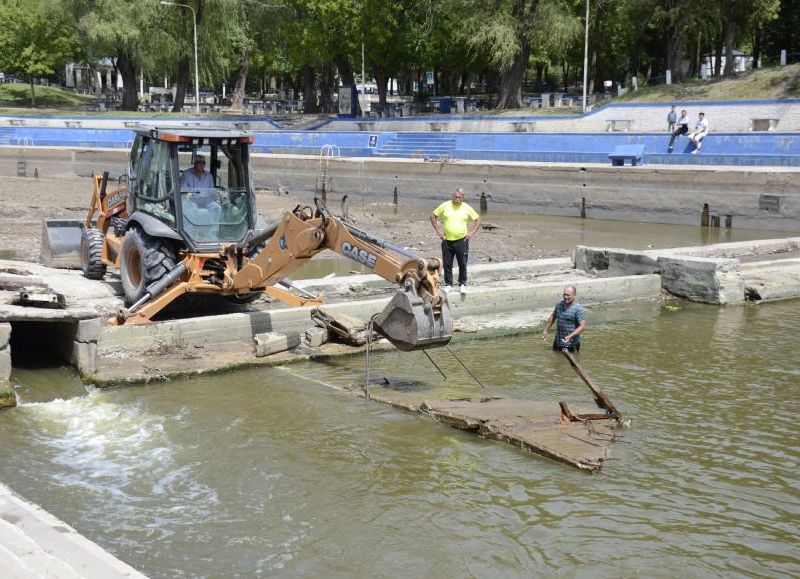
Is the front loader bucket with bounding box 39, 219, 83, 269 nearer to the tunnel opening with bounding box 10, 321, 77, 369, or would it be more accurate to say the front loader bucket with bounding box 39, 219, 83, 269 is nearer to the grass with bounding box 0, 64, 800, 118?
the tunnel opening with bounding box 10, 321, 77, 369

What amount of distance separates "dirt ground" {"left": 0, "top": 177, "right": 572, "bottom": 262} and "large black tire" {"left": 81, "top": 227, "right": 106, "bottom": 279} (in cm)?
471

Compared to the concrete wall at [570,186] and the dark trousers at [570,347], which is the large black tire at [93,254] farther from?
the concrete wall at [570,186]

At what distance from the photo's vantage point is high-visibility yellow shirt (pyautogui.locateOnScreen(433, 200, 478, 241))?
14.1 m

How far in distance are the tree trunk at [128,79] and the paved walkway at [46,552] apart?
189 feet

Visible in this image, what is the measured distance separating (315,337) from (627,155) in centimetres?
2012

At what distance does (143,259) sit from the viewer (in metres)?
12.0

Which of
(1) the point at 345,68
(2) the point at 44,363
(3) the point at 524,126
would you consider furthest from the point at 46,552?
(1) the point at 345,68

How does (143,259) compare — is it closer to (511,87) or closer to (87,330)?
(87,330)

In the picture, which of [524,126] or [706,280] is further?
[524,126]

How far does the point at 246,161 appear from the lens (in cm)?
1240

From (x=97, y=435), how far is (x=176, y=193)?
146 inches

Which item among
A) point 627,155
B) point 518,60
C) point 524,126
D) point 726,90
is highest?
point 518,60

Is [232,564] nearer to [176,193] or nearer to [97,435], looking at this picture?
[97,435]

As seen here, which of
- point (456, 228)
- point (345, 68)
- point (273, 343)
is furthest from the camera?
point (345, 68)
